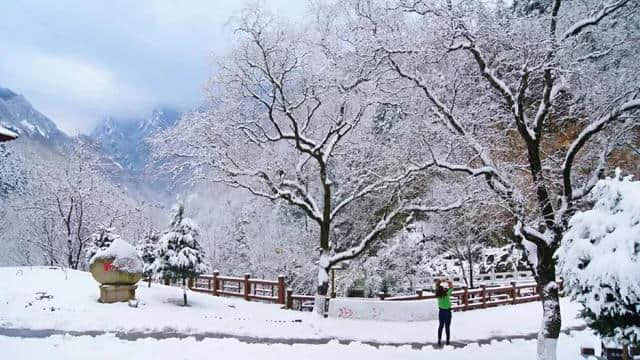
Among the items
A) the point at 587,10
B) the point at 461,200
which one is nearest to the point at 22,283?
the point at 461,200

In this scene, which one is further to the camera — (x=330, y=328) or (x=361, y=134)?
(x=361, y=134)

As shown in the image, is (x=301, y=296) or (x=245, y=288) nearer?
(x=301, y=296)

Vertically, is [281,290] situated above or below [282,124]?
below

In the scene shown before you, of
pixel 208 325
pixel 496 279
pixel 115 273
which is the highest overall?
pixel 115 273

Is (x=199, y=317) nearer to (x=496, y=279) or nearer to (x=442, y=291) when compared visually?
(x=442, y=291)

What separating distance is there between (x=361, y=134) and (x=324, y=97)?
215 centimetres

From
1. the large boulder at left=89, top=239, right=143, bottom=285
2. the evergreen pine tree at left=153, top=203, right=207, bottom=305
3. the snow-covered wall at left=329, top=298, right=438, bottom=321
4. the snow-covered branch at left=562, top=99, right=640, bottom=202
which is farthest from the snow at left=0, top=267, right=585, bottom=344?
the snow-covered branch at left=562, top=99, right=640, bottom=202

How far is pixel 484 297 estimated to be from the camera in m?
23.4

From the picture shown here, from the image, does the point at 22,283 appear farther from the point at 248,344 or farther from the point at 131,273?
the point at 248,344

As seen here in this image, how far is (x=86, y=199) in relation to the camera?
1372 inches

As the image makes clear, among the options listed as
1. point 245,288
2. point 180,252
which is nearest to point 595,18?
point 180,252

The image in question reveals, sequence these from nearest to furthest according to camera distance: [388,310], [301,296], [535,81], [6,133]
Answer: [6,133] → [535,81] → [388,310] → [301,296]

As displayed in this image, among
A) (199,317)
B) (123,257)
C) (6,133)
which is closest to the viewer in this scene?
(6,133)

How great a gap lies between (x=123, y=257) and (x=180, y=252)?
2865mm
